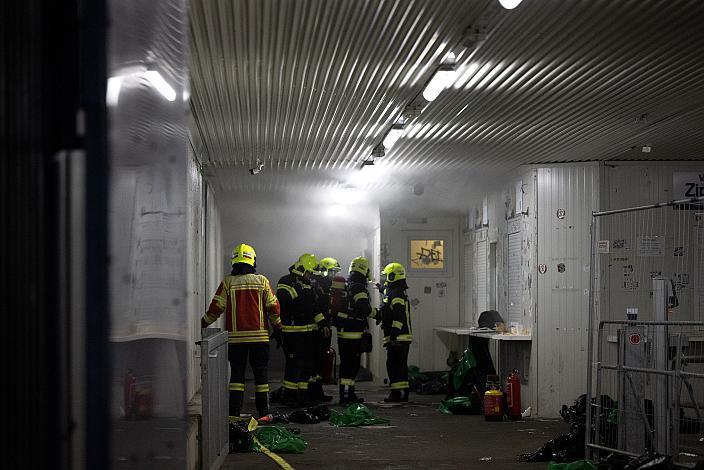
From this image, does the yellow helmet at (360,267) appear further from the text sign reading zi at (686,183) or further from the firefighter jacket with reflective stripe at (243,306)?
the text sign reading zi at (686,183)

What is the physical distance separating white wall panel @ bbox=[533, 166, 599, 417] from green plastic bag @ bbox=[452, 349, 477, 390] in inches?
54.0

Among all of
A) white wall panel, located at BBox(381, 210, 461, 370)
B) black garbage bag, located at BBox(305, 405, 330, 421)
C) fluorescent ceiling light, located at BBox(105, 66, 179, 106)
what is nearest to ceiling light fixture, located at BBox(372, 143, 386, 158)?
black garbage bag, located at BBox(305, 405, 330, 421)

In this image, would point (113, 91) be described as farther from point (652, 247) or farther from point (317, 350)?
point (317, 350)

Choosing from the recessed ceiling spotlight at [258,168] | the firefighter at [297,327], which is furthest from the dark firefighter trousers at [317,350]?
the recessed ceiling spotlight at [258,168]

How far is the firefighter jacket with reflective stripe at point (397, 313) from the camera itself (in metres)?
14.0

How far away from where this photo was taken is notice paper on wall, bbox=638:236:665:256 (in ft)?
39.1

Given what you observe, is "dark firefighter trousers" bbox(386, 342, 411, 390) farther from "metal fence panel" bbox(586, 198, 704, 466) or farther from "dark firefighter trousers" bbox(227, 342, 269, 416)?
"metal fence panel" bbox(586, 198, 704, 466)

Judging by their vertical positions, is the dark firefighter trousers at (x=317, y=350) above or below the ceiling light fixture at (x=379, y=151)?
below

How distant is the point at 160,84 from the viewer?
3074mm

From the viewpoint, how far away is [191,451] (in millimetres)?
7086

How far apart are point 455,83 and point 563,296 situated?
16.3 ft

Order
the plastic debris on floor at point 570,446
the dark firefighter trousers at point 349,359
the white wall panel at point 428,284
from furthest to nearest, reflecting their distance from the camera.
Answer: the white wall panel at point 428,284 → the dark firefighter trousers at point 349,359 → the plastic debris on floor at point 570,446

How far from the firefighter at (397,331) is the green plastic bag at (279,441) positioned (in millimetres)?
4231

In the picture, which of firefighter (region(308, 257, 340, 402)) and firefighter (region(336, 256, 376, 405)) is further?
firefighter (region(308, 257, 340, 402))
